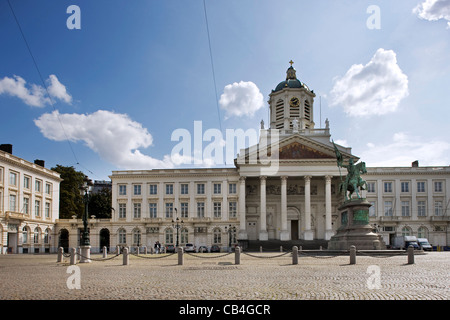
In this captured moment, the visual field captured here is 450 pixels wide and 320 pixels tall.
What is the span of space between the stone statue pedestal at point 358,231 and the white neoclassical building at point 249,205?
2793 centimetres

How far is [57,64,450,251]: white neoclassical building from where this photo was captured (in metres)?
63.7

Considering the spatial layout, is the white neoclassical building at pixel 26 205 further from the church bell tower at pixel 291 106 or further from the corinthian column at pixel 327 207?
the corinthian column at pixel 327 207

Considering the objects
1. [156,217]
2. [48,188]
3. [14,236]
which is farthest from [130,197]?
[14,236]

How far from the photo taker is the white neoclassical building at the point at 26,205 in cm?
5047

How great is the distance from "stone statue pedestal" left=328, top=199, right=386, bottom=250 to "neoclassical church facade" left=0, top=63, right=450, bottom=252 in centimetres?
2775

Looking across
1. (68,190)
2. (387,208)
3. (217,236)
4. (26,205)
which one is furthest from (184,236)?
(387,208)

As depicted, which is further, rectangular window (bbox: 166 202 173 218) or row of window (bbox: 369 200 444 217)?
rectangular window (bbox: 166 202 173 218)

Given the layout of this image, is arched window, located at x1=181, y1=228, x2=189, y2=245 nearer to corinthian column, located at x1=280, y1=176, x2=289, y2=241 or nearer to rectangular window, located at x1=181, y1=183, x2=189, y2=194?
rectangular window, located at x1=181, y1=183, x2=189, y2=194

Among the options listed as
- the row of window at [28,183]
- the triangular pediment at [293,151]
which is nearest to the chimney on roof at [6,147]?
the row of window at [28,183]

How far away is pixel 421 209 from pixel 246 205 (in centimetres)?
2572

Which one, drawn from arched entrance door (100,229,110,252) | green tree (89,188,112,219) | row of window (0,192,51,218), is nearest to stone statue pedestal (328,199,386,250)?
row of window (0,192,51,218)

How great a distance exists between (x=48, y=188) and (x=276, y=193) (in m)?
32.9

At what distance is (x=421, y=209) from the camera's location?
6444cm
